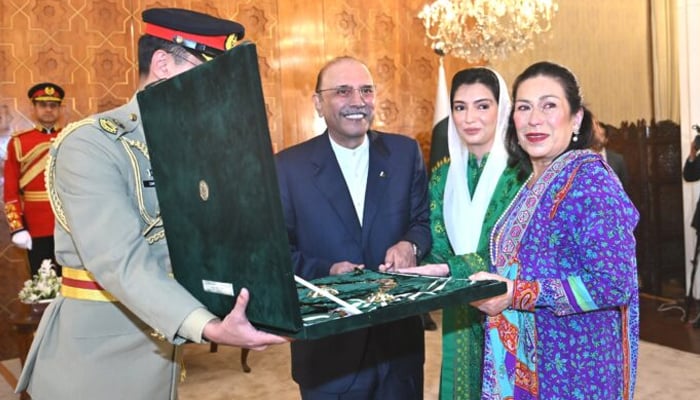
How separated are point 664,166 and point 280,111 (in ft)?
12.1

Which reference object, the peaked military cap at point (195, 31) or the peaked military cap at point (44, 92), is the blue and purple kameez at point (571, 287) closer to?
the peaked military cap at point (195, 31)

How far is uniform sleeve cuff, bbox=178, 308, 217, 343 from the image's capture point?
1274 millimetres

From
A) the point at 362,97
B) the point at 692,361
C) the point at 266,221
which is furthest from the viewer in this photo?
the point at 692,361

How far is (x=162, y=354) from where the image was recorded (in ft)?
5.52

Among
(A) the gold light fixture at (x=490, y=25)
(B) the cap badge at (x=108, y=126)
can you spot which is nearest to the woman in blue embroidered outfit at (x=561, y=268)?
(B) the cap badge at (x=108, y=126)

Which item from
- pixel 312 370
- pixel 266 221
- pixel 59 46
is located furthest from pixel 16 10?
pixel 266 221

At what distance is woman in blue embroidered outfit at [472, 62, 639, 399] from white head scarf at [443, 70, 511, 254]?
35 cm

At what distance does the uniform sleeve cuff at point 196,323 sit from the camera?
1274mm

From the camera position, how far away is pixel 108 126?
1.54 metres

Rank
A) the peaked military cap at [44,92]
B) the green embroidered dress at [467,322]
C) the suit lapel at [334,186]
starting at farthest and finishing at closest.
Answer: the peaked military cap at [44,92], the suit lapel at [334,186], the green embroidered dress at [467,322]

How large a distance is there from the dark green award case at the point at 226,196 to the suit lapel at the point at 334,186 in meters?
1.05

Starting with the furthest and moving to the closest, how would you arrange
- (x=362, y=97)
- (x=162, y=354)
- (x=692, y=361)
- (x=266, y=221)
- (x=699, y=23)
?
(x=699, y=23) < (x=692, y=361) < (x=362, y=97) < (x=162, y=354) < (x=266, y=221)

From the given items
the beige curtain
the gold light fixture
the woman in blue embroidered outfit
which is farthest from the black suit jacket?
the beige curtain

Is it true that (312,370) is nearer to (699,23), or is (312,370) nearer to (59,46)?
(59,46)
